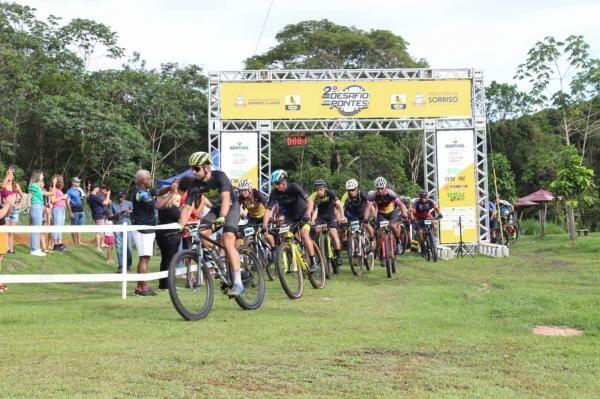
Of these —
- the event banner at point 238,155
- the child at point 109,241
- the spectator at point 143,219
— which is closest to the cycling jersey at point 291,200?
the spectator at point 143,219

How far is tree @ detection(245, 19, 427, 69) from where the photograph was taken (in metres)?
50.0

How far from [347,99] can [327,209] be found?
10.9 meters

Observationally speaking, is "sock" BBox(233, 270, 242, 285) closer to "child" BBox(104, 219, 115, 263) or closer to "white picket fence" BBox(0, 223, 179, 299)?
"white picket fence" BBox(0, 223, 179, 299)

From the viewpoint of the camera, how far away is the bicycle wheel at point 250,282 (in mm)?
8727

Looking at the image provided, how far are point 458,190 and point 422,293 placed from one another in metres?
14.1

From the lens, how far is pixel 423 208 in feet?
61.6

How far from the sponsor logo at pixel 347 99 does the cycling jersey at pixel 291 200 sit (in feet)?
40.9

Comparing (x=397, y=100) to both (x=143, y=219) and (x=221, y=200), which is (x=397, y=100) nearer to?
(x=143, y=219)

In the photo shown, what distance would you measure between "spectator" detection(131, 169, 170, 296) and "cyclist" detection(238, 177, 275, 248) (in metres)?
2.22

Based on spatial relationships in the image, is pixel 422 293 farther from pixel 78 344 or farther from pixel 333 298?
pixel 78 344

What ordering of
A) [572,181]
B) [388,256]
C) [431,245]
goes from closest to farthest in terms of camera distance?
[388,256]
[431,245]
[572,181]

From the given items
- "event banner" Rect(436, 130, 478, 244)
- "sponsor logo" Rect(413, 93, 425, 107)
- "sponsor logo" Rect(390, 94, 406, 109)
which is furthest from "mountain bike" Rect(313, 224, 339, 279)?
"sponsor logo" Rect(413, 93, 425, 107)

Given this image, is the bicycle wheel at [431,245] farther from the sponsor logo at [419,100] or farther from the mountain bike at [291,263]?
the mountain bike at [291,263]

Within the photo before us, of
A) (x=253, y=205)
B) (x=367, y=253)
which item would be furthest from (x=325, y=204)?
(x=367, y=253)
